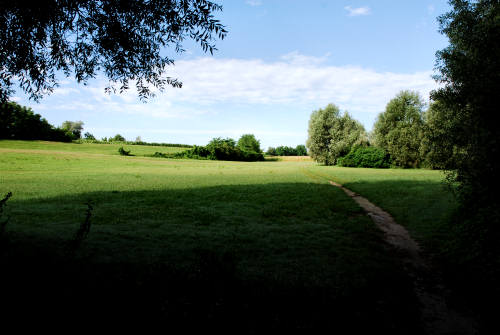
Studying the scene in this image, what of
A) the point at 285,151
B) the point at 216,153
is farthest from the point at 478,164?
the point at 285,151

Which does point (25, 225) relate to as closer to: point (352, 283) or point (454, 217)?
point (352, 283)

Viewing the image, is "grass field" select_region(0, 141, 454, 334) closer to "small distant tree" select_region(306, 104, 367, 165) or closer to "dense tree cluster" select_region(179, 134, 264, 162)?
"small distant tree" select_region(306, 104, 367, 165)

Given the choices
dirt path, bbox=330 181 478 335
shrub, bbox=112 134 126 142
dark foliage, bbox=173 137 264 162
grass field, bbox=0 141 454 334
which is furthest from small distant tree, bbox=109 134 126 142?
dirt path, bbox=330 181 478 335

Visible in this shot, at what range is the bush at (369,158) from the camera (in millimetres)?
68062

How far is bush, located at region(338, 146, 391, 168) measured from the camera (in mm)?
68062

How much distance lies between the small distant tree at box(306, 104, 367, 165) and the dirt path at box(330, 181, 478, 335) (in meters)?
66.7

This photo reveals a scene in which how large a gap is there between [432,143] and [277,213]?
7.47 m

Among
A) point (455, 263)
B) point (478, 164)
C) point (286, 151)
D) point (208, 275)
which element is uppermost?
point (286, 151)

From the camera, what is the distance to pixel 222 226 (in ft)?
37.6

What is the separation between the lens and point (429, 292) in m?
6.49

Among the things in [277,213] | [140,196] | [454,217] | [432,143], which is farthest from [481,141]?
[140,196]

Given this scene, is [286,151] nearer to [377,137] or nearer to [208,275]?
[377,137]

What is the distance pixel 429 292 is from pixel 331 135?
72866 mm

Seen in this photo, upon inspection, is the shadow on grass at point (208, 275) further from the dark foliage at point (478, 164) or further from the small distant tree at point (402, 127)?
the small distant tree at point (402, 127)
